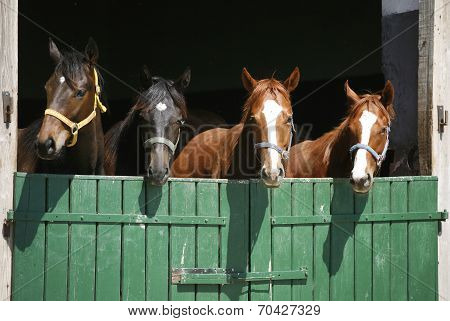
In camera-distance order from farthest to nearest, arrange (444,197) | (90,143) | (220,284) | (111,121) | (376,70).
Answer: (111,121) < (376,70) < (90,143) < (444,197) < (220,284)

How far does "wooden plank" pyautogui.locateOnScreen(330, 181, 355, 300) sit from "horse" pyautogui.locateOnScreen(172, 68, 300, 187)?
17.4 inches

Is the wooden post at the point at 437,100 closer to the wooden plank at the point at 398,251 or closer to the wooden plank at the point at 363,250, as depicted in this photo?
the wooden plank at the point at 398,251

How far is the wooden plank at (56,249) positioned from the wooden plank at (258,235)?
1167mm

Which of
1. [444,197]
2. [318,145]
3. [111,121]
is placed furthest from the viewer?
[111,121]

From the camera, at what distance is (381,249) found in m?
4.50

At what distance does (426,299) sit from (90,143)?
2599 mm

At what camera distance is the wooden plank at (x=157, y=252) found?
4258 millimetres

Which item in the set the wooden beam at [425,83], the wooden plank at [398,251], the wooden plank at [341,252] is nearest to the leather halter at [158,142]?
the wooden plank at [341,252]

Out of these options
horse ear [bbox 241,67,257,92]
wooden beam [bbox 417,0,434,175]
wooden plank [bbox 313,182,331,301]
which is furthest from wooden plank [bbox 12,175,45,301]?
wooden beam [bbox 417,0,434,175]

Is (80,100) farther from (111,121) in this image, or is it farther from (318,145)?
(111,121)

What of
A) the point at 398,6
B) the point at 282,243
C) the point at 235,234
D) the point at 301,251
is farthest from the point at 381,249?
the point at 398,6

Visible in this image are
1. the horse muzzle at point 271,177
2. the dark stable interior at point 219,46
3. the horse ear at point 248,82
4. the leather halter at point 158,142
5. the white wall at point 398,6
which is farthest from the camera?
the dark stable interior at point 219,46

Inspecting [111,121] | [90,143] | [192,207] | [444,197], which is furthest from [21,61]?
[444,197]

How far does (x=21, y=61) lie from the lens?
909 cm
